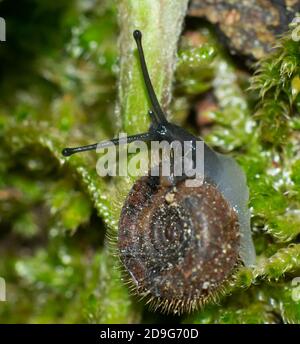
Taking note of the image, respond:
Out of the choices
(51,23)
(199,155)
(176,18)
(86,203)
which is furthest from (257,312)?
(51,23)

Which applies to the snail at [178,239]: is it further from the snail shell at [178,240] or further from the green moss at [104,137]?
the green moss at [104,137]

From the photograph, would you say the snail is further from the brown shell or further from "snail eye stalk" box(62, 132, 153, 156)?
"snail eye stalk" box(62, 132, 153, 156)

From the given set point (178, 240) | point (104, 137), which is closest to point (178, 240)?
point (178, 240)

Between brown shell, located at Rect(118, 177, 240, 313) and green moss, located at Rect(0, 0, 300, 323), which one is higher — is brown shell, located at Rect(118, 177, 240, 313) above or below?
below

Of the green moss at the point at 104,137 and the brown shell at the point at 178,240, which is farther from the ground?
the green moss at the point at 104,137

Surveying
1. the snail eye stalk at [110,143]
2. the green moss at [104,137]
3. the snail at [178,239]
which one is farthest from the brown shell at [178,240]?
the snail eye stalk at [110,143]

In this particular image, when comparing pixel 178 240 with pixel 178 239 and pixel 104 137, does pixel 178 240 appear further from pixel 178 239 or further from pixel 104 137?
pixel 104 137

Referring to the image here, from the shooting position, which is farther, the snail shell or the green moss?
the green moss

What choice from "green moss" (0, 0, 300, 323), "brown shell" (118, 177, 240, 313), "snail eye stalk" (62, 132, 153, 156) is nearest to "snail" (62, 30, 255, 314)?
"brown shell" (118, 177, 240, 313)

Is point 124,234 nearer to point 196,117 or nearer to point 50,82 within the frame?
point 196,117
